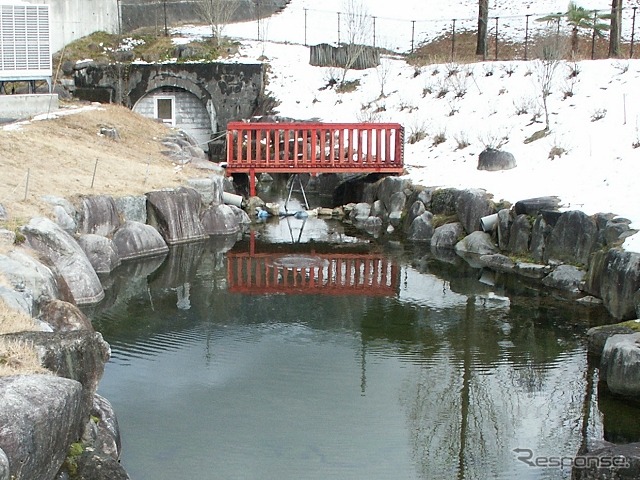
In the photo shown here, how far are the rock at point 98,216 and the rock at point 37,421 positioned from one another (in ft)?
32.5

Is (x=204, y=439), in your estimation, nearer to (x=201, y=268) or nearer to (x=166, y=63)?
(x=201, y=268)

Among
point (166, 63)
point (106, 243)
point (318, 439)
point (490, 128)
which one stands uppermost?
point (166, 63)

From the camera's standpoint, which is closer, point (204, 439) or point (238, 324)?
point (204, 439)

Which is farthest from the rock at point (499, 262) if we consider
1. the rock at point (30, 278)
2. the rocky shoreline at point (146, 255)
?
the rock at point (30, 278)

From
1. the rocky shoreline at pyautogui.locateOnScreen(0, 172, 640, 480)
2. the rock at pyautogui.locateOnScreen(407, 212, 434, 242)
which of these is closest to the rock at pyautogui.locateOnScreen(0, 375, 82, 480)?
the rocky shoreline at pyautogui.locateOnScreen(0, 172, 640, 480)

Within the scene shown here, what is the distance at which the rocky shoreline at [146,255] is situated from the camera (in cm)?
641

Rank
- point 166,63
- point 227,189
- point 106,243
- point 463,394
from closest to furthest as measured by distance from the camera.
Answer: point 463,394, point 106,243, point 227,189, point 166,63

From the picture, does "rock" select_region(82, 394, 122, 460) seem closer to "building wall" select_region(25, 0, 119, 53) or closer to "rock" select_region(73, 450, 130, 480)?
A: "rock" select_region(73, 450, 130, 480)

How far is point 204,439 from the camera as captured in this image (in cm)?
915

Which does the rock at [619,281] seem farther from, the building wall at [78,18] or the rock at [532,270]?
the building wall at [78,18]

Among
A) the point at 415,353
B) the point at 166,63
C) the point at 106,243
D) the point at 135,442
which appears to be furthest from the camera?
the point at 166,63

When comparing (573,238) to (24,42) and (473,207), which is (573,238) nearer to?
(473,207)

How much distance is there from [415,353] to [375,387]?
4.85 ft

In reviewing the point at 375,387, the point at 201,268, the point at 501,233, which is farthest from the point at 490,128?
the point at 375,387
